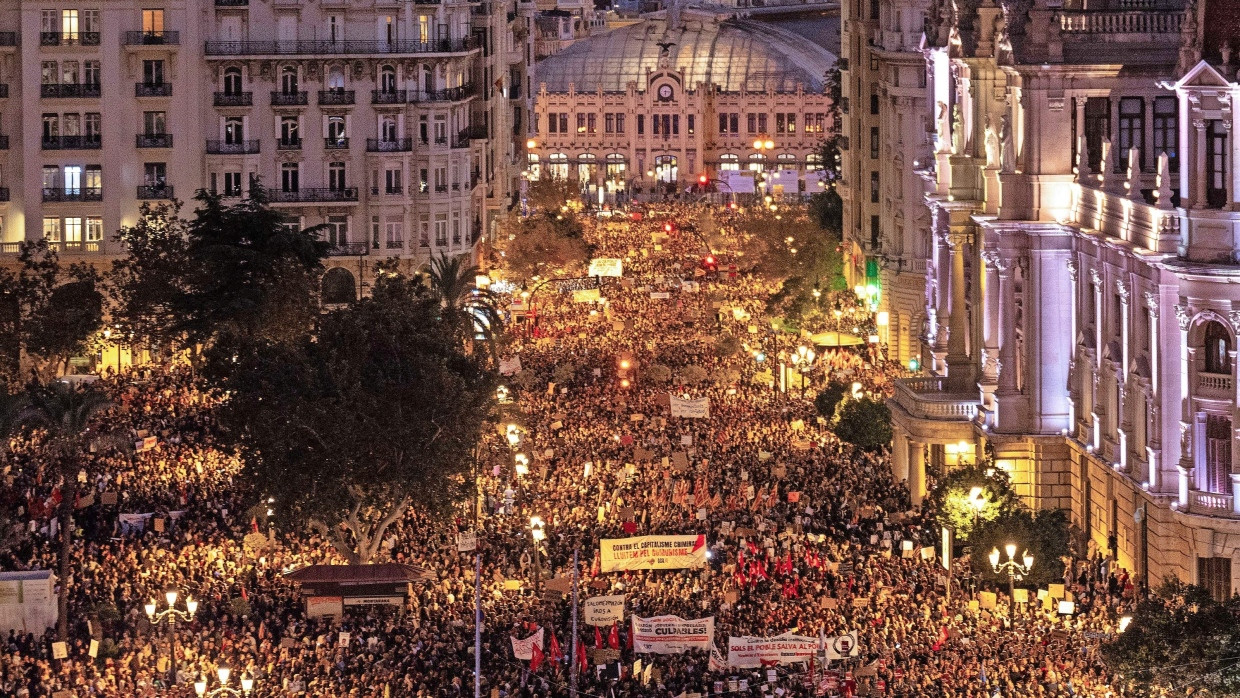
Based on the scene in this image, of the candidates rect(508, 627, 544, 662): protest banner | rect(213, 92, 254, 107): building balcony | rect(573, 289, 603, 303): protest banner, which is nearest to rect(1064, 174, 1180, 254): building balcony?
rect(508, 627, 544, 662): protest banner

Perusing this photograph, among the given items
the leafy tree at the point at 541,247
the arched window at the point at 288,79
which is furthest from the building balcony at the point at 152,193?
the leafy tree at the point at 541,247

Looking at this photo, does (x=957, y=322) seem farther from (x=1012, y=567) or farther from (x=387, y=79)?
(x=387, y=79)

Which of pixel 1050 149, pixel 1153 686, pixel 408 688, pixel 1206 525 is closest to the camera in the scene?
pixel 1153 686

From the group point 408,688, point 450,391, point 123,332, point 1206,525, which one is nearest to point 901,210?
point 123,332

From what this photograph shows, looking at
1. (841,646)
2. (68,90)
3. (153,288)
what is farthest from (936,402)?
(68,90)

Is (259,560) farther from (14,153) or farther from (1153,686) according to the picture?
(14,153)

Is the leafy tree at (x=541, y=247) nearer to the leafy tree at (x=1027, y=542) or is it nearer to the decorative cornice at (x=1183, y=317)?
the leafy tree at (x=1027, y=542)

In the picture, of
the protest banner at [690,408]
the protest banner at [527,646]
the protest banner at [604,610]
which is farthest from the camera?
the protest banner at [690,408]
